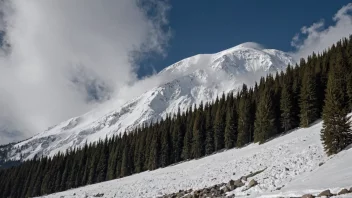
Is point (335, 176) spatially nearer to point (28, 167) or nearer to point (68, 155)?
point (68, 155)

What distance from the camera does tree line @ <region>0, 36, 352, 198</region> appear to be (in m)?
54.5

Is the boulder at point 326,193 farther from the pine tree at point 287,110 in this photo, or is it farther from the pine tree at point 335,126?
the pine tree at point 287,110

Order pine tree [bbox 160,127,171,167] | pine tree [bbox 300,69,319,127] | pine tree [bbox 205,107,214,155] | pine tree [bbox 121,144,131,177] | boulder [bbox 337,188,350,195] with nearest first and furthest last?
boulder [bbox 337,188,350,195] → pine tree [bbox 300,69,319,127] → pine tree [bbox 205,107,214,155] → pine tree [bbox 160,127,171,167] → pine tree [bbox 121,144,131,177]

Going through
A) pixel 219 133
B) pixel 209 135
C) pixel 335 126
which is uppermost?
pixel 209 135

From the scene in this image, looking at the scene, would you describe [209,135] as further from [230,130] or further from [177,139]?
[177,139]

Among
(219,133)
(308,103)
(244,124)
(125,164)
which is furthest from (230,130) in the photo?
(125,164)

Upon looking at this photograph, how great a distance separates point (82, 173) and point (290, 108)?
78593 millimetres

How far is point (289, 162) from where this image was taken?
1102 inches

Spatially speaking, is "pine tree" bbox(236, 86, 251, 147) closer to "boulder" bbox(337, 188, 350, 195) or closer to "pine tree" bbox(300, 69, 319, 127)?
"pine tree" bbox(300, 69, 319, 127)

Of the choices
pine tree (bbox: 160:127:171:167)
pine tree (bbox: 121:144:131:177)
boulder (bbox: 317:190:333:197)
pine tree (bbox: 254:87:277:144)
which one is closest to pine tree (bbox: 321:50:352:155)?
boulder (bbox: 317:190:333:197)

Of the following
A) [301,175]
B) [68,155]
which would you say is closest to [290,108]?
[301,175]

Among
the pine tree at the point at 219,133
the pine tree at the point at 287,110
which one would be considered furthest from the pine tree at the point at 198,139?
the pine tree at the point at 287,110

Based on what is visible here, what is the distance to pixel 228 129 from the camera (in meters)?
75.3

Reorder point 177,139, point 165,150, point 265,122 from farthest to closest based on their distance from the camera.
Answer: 1. point 177,139
2. point 165,150
3. point 265,122
